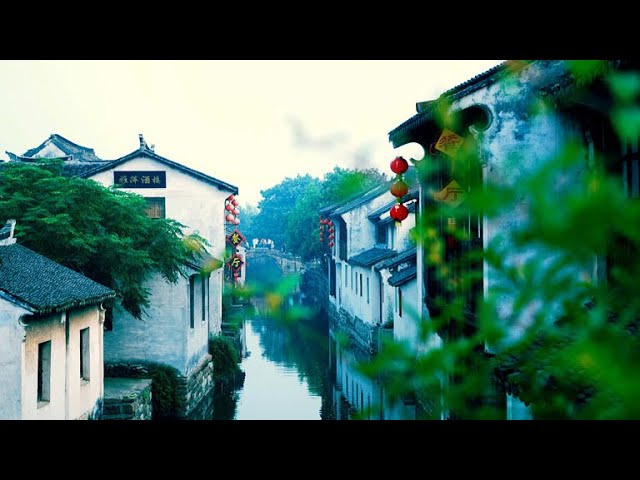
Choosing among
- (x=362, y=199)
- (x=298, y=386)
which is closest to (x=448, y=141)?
(x=298, y=386)

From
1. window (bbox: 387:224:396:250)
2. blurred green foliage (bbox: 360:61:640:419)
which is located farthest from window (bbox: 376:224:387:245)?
blurred green foliage (bbox: 360:61:640:419)

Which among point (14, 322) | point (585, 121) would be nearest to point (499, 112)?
point (585, 121)

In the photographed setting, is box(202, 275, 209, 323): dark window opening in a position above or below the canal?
above

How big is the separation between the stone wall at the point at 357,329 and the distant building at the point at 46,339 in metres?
7.79

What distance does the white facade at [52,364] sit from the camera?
7527 mm

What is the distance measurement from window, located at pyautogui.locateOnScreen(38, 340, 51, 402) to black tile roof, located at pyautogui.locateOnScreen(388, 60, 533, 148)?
4.83 m

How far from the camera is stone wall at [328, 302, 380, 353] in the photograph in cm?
1894

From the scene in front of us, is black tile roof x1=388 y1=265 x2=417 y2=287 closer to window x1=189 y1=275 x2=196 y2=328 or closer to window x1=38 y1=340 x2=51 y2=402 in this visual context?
window x1=189 y1=275 x2=196 y2=328

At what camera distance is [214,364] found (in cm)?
1689

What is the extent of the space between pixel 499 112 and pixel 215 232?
1228cm

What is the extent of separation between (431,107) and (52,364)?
5.20 metres

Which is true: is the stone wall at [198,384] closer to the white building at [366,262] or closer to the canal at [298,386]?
the canal at [298,386]
